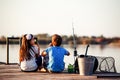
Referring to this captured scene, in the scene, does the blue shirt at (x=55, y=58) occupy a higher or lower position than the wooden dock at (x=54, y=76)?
higher

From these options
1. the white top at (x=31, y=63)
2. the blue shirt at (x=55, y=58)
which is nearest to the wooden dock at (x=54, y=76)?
the blue shirt at (x=55, y=58)

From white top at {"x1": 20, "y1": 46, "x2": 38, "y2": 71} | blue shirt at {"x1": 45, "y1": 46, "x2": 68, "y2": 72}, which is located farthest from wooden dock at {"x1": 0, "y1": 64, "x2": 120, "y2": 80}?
white top at {"x1": 20, "y1": 46, "x2": 38, "y2": 71}

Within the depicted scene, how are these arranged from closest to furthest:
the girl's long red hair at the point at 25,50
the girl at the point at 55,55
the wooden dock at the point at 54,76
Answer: the wooden dock at the point at 54,76 < the girl at the point at 55,55 < the girl's long red hair at the point at 25,50

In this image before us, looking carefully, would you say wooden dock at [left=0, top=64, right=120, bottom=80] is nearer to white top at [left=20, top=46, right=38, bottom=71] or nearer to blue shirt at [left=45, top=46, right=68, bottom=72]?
blue shirt at [left=45, top=46, right=68, bottom=72]

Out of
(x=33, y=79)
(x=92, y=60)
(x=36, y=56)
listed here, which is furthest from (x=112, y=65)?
(x=33, y=79)

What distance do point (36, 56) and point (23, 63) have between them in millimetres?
308

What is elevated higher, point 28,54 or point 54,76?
point 28,54

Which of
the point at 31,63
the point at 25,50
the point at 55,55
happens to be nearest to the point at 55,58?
the point at 55,55

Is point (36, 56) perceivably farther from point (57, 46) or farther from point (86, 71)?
point (86, 71)

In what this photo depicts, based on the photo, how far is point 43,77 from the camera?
7.72 meters

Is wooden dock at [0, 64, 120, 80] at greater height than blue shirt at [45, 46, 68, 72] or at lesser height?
lesser

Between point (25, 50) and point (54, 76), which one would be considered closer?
point (54, 76)

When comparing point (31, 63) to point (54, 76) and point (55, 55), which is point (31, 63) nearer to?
point (55, 55)

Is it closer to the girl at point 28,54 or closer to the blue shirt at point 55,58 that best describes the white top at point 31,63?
the girl at point 28,54
